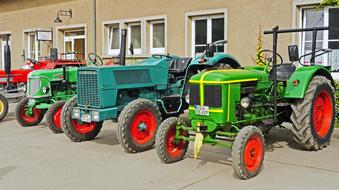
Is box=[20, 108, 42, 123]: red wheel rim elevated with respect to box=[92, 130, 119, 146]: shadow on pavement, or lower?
elevated

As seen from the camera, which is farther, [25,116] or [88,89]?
[25,116]

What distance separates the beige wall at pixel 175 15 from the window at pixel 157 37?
451 mm

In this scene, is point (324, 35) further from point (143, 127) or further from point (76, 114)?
point (76, 114)

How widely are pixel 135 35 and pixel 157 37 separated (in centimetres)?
105

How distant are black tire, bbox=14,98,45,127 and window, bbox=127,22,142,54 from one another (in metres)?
5.31

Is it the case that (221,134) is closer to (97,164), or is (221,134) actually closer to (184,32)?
(97,164)

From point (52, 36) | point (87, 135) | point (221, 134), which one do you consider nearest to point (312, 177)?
point (221, 134)

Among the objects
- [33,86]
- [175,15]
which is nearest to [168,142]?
[33,86]

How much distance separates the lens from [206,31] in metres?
12.0

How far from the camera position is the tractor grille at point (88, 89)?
6.45 metres

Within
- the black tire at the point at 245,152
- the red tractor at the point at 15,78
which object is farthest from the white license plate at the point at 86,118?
the red tractor at the point at 15,78

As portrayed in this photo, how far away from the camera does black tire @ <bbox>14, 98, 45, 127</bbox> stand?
8.85 metres

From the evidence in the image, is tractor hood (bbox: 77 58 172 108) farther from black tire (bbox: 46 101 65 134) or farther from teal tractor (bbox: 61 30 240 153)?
black tire (bbox: 46 101 65 134)

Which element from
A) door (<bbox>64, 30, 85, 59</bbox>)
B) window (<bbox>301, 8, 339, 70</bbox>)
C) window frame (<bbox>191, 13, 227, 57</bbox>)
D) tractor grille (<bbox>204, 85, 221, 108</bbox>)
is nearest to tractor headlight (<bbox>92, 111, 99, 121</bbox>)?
tractor grille (<bbox>204, 85, 221, 108</bbox>)
